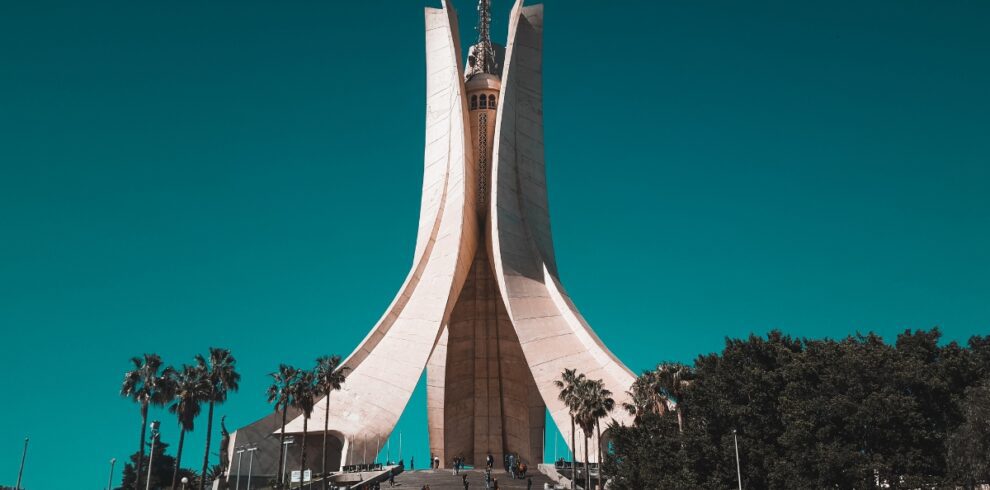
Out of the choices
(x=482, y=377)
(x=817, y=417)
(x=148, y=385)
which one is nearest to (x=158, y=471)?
(x=482, y=377)

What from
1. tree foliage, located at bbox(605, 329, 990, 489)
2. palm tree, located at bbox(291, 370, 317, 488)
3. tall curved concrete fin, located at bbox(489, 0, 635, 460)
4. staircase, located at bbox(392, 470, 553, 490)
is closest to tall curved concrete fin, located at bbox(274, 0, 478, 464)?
tall curved concrete fin, located at bbox(489, 0, 635, 460)

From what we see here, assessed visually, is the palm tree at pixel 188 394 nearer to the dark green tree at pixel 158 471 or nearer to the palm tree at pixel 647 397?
the palm tree at pixel 647 397

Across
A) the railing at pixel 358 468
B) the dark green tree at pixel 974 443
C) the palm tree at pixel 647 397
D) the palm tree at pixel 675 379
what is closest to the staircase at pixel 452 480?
the railing at pixel 358 468

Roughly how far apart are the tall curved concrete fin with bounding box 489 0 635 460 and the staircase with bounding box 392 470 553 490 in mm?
2350

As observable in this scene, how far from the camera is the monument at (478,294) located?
110 ft

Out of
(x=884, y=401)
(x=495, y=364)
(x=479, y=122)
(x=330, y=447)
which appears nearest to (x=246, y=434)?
(x=330, y=447)

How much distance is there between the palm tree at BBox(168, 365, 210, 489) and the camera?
26.0 metres

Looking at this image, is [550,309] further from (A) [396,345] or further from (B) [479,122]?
(B) [479,122]

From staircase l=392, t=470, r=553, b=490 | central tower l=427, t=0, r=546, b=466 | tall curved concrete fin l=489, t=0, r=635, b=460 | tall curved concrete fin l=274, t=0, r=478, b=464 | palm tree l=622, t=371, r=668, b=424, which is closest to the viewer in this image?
palm tree l=622, t=371, r=668, b=424

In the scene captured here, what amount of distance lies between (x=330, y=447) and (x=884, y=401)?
19816mm

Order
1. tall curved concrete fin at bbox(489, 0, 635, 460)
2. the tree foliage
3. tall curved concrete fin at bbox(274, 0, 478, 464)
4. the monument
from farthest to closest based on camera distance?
the monument
tall curved concrete fin at bbox(489, 0, 635, 460)
tall curved concrete fin at bbox(274, 0, 478, 464)
the tree foliage

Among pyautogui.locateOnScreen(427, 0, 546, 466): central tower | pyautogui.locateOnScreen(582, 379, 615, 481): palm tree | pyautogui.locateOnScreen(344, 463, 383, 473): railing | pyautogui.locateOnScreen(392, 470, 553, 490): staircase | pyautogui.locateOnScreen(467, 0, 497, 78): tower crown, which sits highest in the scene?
pyautogui.locateOnScreen(467, 0, 497, 78): tower crown

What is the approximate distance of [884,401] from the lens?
74.0 feet

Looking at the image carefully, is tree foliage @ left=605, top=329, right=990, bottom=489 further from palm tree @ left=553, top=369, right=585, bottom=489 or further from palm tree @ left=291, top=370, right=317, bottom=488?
palm tree @ left=291, top=370, right=317, bottom=488
